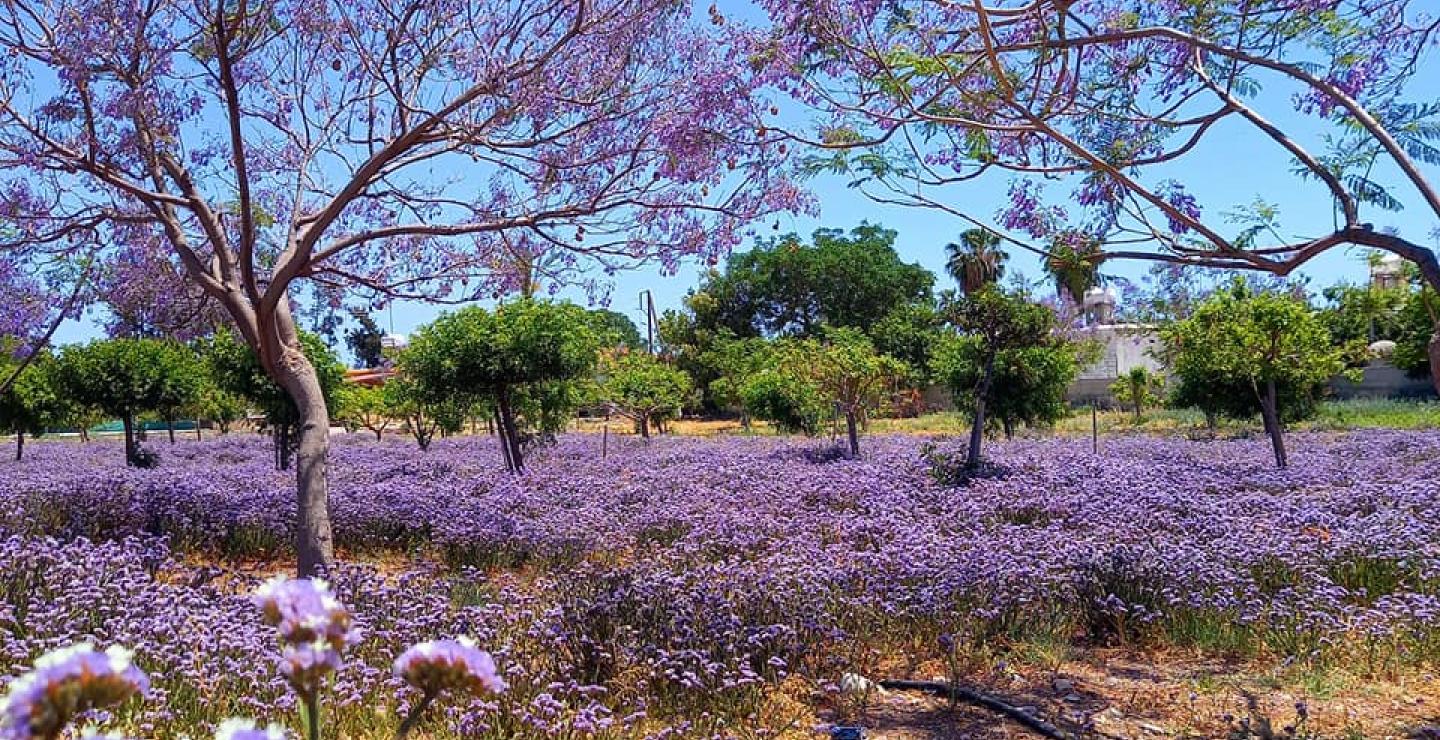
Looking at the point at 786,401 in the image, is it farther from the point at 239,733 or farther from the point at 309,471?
the point at 239,733

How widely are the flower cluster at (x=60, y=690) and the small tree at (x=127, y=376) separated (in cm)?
2069

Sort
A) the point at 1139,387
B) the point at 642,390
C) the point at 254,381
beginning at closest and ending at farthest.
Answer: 1. the point at 254,381
2. the point at 642,390
3. the point at 1139,387

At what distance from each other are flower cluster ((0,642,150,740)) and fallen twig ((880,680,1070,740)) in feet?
12.4

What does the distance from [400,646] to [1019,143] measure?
455 cm

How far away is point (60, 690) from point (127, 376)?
22057 millimetres

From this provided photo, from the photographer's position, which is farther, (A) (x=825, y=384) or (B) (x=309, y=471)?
(A) (x=825, y=384)

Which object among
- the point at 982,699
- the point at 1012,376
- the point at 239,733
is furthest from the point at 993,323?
the point at 239,733

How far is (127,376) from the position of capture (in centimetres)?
2031

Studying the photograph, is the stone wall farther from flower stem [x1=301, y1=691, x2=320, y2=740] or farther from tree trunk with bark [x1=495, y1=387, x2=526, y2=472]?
flower stem [x1=301, y1=691, x2=320, y2=740]

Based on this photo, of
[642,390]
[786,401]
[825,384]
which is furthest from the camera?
[642,390]

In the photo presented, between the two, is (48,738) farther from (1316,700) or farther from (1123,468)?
(1123,468)

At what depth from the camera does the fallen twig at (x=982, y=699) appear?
4.30 m

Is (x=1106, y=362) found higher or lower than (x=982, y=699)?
higher

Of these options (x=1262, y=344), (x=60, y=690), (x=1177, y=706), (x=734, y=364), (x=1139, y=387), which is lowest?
(x=1177, y=706)
